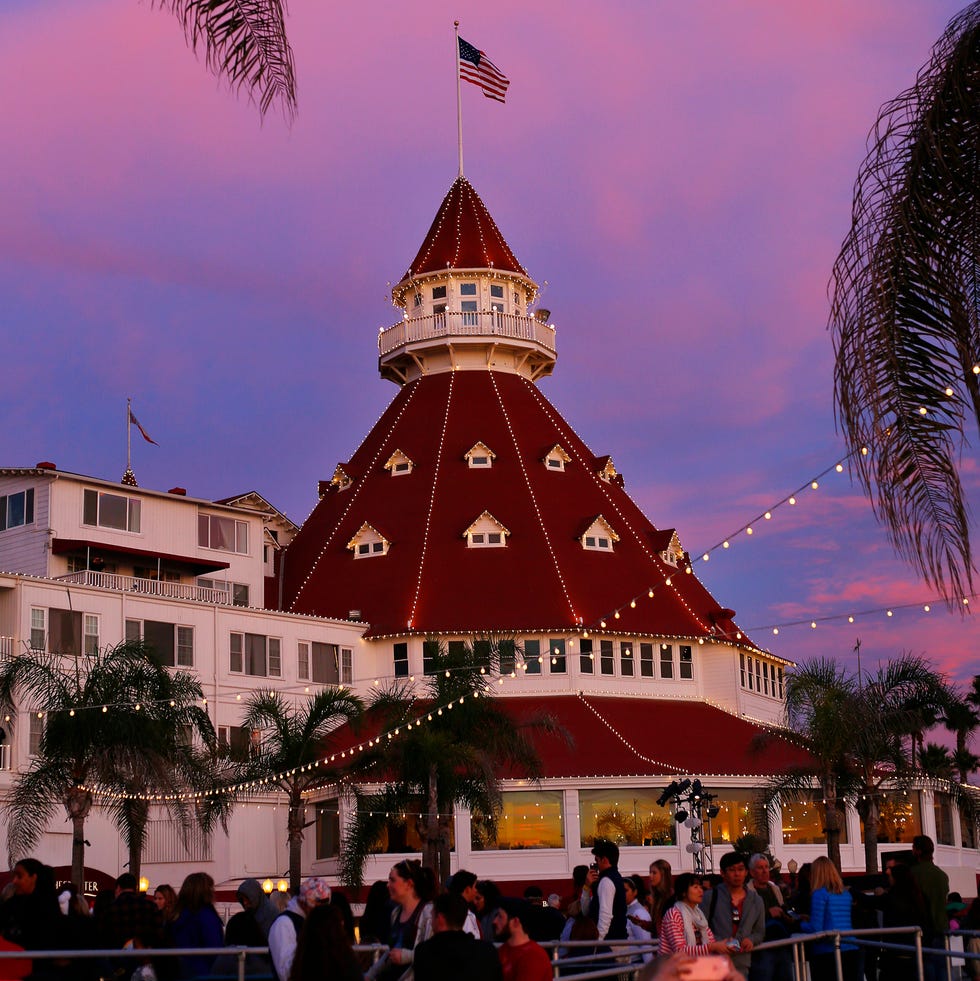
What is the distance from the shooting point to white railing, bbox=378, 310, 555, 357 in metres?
74.2

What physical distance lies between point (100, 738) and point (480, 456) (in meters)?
30.4

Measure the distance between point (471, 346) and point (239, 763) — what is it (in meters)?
29.2

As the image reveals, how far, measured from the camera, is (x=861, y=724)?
51562mm

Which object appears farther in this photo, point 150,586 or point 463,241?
point 463,241

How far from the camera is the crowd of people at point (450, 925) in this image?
1129 centimetres

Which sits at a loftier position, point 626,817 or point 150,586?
point 150,586

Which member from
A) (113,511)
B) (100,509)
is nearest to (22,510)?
(100,509)

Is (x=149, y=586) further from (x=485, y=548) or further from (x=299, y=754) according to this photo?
(x=485, y=548)

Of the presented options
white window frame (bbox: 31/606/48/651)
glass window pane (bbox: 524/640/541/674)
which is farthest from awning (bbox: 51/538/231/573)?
glass window pane (bbox: 524/640/541/674)

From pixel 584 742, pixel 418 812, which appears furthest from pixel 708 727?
pixel 418 812

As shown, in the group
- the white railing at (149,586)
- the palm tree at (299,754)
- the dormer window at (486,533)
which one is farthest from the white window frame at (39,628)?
the dormer window at (486,533)

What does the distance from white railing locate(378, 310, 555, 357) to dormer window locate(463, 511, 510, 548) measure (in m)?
11.4

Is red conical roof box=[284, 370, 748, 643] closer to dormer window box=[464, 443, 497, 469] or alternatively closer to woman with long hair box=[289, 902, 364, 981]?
dormer window box=[464, 443, 497, 469]

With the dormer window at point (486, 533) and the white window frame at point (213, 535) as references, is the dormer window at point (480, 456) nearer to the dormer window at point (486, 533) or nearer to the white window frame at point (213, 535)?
the dormer window at point (486, 533)
